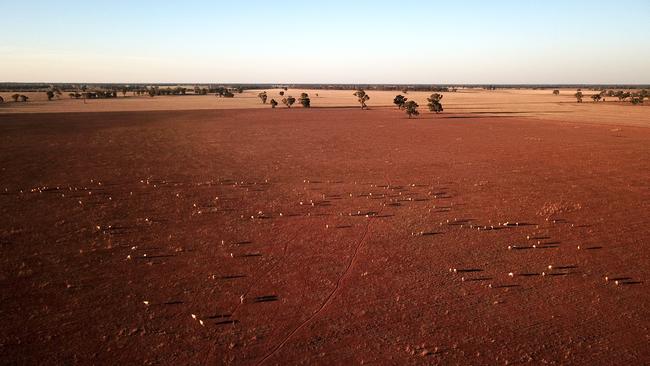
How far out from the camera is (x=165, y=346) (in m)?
10.4

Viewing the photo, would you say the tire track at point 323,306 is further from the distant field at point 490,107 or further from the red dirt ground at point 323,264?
the distant field at point 490,107

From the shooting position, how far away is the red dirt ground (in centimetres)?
1048

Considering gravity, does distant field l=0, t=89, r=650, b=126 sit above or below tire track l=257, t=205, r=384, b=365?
above

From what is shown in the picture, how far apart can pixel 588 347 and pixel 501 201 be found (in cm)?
1368

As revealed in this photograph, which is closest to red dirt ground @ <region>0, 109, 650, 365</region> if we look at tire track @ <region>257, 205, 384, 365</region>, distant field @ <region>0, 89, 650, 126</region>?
tire track @ <region>257, 205, 384, 365</region>

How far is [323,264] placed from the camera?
15219 millimetres

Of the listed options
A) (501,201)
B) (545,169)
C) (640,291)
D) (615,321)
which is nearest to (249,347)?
(615,321)

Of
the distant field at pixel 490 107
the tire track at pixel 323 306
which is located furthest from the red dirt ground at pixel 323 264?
the distant field at pixel 490 107

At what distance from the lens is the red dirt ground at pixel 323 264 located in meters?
10.5

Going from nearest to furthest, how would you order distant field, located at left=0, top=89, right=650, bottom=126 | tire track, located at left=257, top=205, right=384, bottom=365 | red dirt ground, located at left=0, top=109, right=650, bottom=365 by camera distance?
tire track, located at left=257, top=205, right=384, bottom=365
red dirt ground, located at left=0, top=109, right=650, bottom=365
distant field, located at left=0, top=89, right=650, bottom=126

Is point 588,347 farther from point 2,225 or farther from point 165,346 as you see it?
point 2,225

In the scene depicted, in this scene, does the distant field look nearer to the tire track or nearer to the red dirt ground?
the red dirt ground

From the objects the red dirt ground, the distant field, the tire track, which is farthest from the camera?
the distant field

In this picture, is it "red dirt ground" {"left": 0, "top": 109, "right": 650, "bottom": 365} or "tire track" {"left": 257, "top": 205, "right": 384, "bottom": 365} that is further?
"red dirt ground" {"left": 0, "top": 109, "right": 650, "bottom": 365}
